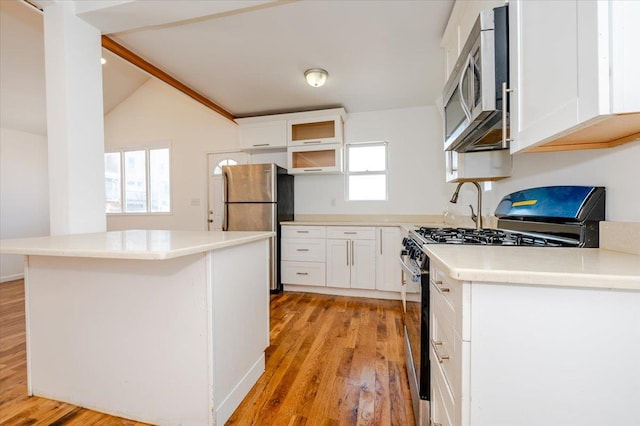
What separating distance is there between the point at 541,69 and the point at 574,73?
0.60 ft

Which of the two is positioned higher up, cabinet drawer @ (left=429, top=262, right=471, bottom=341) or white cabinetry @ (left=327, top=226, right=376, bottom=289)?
cabinet drawer @ (left=429, top=262, right=471, bottom=341)

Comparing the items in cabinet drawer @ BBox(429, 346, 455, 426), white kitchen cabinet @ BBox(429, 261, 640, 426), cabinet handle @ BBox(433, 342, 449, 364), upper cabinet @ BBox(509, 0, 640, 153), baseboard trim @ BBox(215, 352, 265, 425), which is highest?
upper cabinet @ BBox(509, 0, 640, 153)

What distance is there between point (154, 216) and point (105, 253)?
4.20 metres

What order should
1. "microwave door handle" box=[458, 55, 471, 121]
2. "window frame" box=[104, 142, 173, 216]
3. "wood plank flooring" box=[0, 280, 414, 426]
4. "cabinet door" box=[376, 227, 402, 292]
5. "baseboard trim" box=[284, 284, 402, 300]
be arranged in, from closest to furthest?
"microwave door handle" box=[458, 55, 471, 121] < "wood plank flooring" box=[0, 280, 414, 426] < "cabinet door" box=[376, 227, 402, 292] < "baseboard trim" box=[284, 284, 402, 300] < "window frame" box=[104, 142, 173, 216]

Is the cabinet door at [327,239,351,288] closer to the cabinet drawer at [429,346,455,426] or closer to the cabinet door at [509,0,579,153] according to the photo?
the cabinet drawer at [429,346,455,426]

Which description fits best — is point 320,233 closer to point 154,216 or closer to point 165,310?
point 165,310

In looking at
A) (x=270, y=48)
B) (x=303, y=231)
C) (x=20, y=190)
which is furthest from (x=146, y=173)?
(x=270, y=48)

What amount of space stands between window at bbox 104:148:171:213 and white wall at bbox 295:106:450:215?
111 inches

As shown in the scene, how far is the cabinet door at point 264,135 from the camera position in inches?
145

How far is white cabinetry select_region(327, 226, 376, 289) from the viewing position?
3.16 m

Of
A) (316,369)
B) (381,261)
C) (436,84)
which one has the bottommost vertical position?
(316,369)

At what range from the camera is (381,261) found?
3.13 metres

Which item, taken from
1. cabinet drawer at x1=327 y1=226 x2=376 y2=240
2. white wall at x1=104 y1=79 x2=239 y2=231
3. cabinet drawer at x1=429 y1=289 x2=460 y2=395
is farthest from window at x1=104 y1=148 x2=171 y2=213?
cabinet drawer at x1=429 y1=289 x2=460 y2=395

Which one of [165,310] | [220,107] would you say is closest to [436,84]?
[220,107]
